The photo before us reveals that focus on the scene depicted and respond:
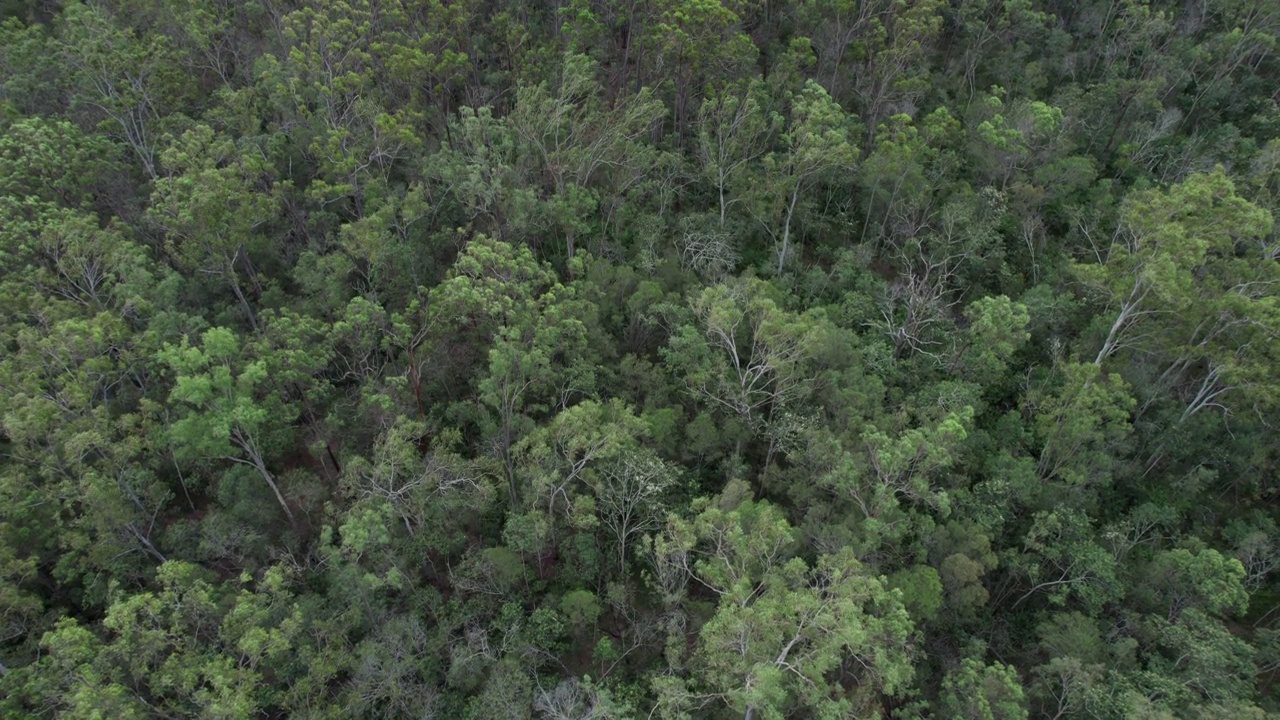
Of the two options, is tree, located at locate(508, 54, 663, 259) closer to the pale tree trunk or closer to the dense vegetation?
the dense vegetation

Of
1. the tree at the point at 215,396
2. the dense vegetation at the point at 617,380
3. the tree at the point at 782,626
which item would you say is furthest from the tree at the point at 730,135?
the tree at the point at 215,396

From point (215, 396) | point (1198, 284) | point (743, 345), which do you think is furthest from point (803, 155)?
point (215, 396)

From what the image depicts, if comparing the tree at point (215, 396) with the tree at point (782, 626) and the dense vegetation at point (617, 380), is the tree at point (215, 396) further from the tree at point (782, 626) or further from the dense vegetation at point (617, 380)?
the tree at point (782, 626)

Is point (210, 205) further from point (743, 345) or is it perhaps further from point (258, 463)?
point (743, 345)

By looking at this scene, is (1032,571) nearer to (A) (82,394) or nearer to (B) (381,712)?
(B) (381,712)

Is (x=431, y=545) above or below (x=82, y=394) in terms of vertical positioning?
below

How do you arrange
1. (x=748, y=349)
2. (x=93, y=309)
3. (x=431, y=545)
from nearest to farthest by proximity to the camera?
(x=431, y=545), (x=93, y=309), (x=748, y=349)

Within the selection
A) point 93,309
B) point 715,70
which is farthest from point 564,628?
point 715,70

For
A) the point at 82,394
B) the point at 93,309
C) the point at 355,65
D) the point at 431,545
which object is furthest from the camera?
the point at 355,65

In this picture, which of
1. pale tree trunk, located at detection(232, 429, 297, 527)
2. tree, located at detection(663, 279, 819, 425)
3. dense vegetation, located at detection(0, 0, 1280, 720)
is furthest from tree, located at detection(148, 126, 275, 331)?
tree, located at detection(663, 279, 819, 425)
